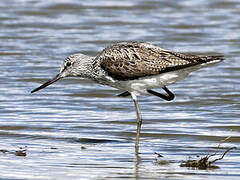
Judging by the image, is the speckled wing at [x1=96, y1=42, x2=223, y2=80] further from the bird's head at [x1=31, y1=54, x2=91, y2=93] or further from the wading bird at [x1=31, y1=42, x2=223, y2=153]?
the bird's head at [x1=31, y1=54, x2=91, y2=93]

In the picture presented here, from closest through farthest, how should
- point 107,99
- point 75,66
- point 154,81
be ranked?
point 154,81
point 75,66
point 107,99

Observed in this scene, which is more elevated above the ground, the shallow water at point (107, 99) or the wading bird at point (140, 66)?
the wading bird at point (140, 66)

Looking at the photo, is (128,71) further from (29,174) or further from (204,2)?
(204,2)

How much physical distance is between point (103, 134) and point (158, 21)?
9316 mm

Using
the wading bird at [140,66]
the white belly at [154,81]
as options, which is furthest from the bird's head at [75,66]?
the white belly at [154,81]

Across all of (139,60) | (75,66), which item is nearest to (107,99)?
(75,66)

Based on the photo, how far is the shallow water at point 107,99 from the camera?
26.2 ft

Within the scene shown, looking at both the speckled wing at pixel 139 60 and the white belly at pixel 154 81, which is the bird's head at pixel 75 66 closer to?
the speckled wing at pixel 139 60

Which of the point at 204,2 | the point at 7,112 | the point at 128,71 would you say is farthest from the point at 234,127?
the point at 204,2

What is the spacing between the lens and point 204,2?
21.0 m

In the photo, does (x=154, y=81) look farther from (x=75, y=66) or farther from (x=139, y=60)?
(x=75, y=66)

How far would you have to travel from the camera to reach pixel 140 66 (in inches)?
364

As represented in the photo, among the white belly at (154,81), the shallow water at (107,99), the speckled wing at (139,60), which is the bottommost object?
the shallow water at (107,99)

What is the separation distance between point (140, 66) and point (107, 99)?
2884 millimetres
